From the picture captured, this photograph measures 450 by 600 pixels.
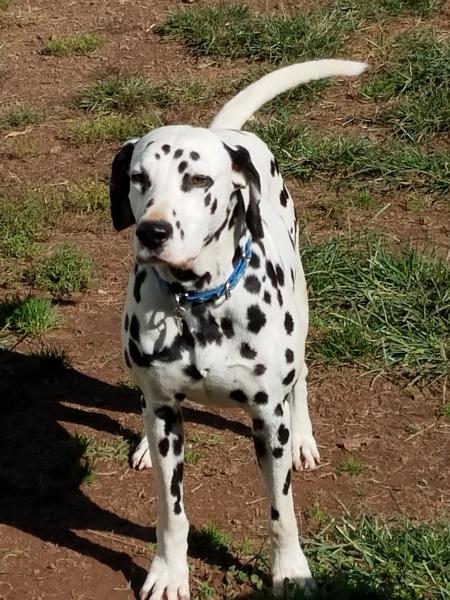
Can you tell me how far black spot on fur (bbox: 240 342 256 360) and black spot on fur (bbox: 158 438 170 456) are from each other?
47cm

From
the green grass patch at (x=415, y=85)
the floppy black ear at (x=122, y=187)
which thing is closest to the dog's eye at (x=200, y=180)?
the floppy black ear at (x=122, y=187)

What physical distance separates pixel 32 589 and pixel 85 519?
0.44 meters

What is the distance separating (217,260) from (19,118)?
463 cm

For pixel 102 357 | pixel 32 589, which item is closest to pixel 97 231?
pixel 102 357

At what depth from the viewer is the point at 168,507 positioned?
4.16 m

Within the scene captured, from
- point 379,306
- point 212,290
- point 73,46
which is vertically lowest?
point 73,46

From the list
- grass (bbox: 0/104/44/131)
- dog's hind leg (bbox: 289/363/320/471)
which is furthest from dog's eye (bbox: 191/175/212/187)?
grass (bbox: 0/104/44/131)

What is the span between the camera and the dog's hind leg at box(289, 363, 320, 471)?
4.95 meters

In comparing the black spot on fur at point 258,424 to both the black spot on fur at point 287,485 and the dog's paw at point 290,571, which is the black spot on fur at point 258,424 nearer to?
the black spot on fur at point 287,485

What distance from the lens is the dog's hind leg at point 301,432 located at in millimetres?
4949

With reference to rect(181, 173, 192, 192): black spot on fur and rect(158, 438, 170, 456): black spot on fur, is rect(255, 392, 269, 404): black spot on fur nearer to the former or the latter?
rect(158, 438, 170, 456): black spot on fur

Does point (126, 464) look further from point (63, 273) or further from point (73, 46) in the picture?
point (73, 46)

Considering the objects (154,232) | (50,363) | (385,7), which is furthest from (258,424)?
(385,7)

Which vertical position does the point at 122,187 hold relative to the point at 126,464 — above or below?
above
